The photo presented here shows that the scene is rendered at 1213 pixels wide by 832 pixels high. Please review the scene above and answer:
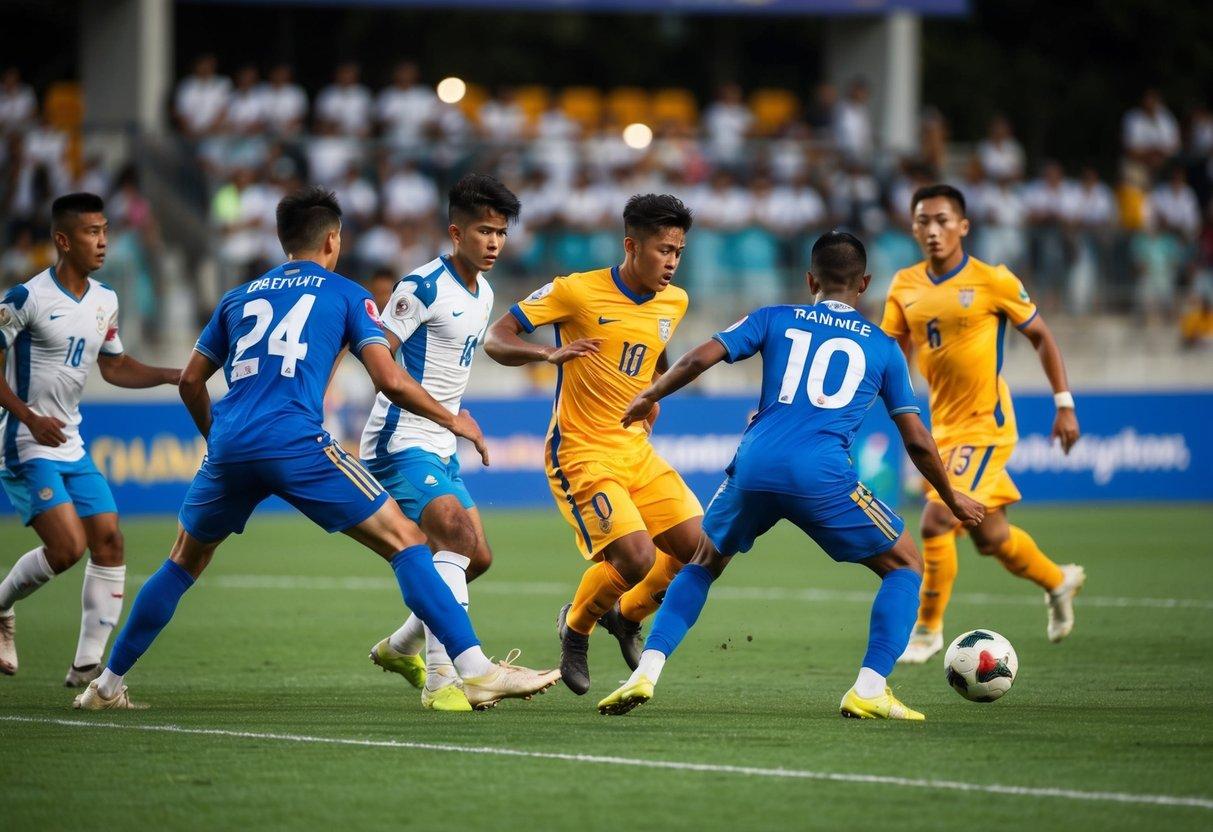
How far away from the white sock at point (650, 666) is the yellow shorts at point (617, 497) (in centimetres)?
85

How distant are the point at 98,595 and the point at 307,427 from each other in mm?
2231

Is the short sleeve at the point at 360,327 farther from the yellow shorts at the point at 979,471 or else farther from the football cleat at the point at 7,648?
the yellow shorts at the point at 979,471

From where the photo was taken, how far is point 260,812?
19.1 ft

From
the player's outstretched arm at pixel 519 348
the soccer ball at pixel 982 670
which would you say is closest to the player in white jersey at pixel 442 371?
the player's outstretched arm at pixel 519 348

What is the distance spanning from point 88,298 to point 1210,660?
615cm

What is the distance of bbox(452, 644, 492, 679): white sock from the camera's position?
7.64m

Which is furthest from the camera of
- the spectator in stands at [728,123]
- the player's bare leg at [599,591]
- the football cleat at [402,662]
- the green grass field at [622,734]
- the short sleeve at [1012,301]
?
the spectator in stands at [728,123]

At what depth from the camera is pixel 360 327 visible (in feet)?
24.9

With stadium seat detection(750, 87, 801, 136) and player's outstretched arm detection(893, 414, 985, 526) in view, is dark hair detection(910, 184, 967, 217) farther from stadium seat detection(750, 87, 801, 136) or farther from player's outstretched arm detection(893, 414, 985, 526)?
stadium seat detection(750, 87, 801, 136)

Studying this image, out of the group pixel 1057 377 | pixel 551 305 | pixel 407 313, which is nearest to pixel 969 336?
pixel 1057 377

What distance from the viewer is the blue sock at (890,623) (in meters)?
7.67

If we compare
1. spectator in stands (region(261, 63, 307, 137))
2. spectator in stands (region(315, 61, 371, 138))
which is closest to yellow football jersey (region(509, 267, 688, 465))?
spectator in stands (region(261, 63, 307, 137))

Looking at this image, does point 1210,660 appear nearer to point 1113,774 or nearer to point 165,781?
point 1113,774

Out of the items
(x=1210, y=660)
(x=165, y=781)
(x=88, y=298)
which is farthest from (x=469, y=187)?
(x=1210, y=660)
